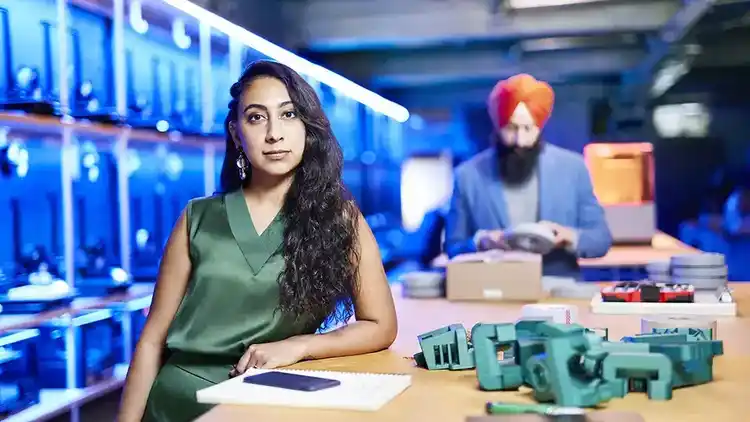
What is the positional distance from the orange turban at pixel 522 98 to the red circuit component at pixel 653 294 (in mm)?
1004

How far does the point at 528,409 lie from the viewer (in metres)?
1.43

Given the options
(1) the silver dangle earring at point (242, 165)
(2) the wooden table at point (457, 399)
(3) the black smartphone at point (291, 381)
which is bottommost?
(2) the wooden table at point (457, 399)

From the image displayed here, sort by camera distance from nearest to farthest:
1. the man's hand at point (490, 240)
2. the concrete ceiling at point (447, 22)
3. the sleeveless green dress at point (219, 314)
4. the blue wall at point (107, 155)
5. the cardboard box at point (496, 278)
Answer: the sleeveless green dress at point (219, 314) < the cardboard box at point (496, 278) < the man's hand at point (490, 240) < the blue wall at point (107, 155) < the concrete ceiling at point (447, 22)

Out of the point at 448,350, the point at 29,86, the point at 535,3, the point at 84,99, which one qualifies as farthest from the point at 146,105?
the point at 535,3

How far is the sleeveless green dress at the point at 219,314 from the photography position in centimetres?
193

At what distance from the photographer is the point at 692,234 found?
9.25 m

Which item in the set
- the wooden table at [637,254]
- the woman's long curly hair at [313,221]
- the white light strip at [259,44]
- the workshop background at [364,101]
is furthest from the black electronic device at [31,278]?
the wooden table at [637,254]

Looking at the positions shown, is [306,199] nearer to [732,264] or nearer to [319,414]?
[319,414]

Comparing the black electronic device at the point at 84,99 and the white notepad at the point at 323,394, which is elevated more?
the black electronic device at the point at 84,99

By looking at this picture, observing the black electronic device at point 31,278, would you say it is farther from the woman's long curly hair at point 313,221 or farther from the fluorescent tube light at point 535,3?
the fluorescent tube light at point 535,3

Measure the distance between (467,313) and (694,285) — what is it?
0.74m

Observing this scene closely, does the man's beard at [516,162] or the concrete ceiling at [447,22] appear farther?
the concrete ceiling at [447,22]

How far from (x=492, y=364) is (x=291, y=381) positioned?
38cm

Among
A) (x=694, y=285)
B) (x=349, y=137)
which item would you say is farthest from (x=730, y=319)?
(x=349, y=137)
